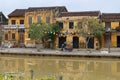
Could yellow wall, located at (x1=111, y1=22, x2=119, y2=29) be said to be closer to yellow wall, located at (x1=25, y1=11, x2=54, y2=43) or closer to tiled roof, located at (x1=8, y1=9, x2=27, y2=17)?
yellow wall, located at (x1=25, y1=11, x2=54, y2=43)

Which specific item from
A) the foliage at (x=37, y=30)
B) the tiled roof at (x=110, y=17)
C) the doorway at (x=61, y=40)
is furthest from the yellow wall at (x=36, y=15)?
the tiled roof at (x=110, y=17)

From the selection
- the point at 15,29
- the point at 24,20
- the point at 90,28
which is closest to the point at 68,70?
the point at 90,28

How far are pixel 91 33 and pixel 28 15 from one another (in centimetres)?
1459

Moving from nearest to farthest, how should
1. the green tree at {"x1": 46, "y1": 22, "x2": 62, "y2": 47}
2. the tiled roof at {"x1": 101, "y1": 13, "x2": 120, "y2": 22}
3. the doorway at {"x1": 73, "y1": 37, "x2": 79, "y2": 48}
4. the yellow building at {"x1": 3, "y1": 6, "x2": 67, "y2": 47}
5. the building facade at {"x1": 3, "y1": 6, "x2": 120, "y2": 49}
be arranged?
the tiled roof at {"x1": 101, "y1": 13, "x2": 120, "y2": 22} → the building facade at {"x1": 3, "y1": 6, "x2": 120, "y2": 49} → the green tree at {"x1": 46, "y1": 22, "x2": 62, "y2": 47} → the doorway at {"x1": 73, "y1": 37, "x2": 79, "y2": 48} → the yellow building at {"x1": 3, "y1": 6, "x2": 67, "y2": 47}

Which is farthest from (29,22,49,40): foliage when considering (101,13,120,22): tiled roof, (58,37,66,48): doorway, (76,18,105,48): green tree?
(101,13,120,22): tiled roof

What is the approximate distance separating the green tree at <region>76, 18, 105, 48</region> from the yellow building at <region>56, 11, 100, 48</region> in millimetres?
3251

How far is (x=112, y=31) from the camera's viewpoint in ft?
191

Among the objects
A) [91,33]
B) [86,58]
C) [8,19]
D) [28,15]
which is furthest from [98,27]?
[8,19]

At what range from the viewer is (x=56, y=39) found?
61844mm

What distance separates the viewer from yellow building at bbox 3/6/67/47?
63.6 metres

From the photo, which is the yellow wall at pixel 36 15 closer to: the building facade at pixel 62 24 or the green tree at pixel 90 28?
the building facade at pixel 62 24

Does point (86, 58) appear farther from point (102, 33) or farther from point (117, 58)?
point (102, 33)

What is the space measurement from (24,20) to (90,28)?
16.4m

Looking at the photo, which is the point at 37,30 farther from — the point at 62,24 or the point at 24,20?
the point at 24,20
